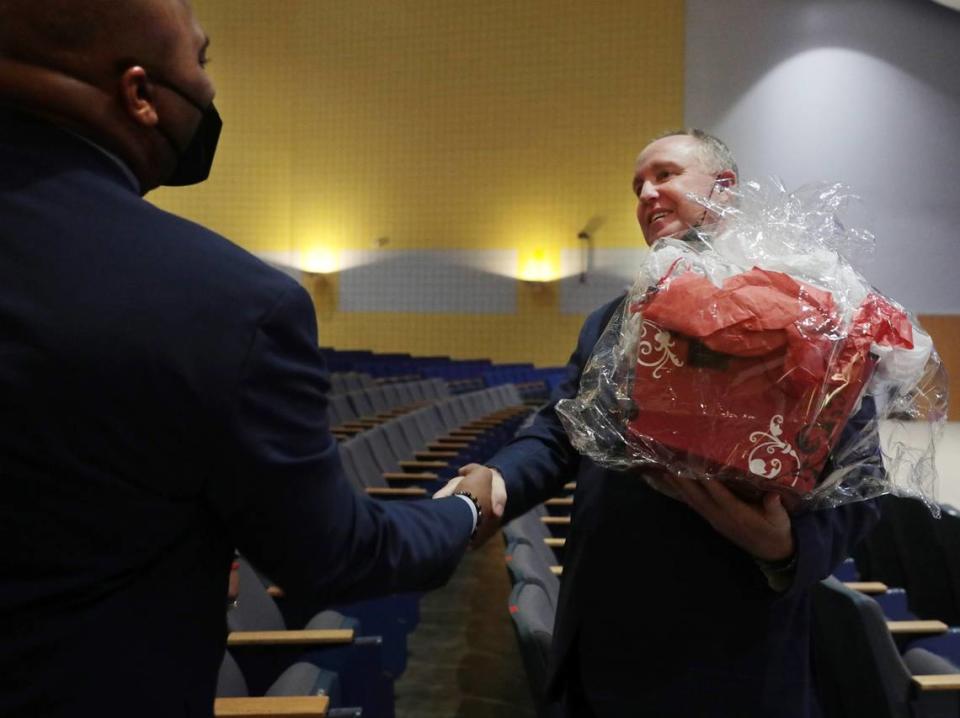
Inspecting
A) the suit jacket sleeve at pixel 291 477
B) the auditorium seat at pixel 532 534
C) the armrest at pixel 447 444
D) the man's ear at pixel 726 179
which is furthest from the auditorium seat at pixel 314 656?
the armrest at pixel 447 444

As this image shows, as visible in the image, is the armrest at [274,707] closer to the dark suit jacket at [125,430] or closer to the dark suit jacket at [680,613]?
the dark suit jacket at [680,613]

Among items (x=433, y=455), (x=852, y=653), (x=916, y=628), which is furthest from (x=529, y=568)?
(x=433, y=455)

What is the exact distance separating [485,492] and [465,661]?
4.86 ft

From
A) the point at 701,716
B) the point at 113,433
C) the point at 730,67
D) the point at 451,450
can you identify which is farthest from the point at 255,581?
the point at 730,67

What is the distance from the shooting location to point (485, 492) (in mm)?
1122

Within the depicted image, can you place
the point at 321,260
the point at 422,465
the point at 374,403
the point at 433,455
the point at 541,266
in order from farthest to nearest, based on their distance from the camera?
1. the point at 321,260
2. the point at 541,266
3. the point at 374,403
4. the point at 433,455
5. the point at 422,465

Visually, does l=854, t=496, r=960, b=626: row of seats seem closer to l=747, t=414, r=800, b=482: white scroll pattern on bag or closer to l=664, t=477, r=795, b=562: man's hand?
l=664, t=477, r=795, b=562: man's hand

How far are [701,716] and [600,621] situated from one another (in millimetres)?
151

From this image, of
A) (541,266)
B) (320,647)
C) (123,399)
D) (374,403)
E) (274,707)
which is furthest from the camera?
(541,266)

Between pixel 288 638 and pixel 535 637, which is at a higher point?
pixel 535 637

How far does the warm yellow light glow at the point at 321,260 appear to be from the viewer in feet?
33.7

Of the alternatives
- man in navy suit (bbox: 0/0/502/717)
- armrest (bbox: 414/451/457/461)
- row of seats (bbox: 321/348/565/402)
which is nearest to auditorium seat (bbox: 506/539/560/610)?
man in navy suit (bbox: 0/0/502/717)

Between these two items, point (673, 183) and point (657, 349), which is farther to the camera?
point (673, 183)

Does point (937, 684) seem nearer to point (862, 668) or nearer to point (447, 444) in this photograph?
point (862, 668)
